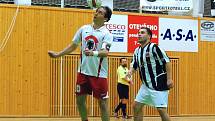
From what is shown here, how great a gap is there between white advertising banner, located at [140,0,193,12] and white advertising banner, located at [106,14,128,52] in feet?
4.37

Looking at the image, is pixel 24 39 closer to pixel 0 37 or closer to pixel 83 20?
pixel 0 37

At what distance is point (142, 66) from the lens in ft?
38.2

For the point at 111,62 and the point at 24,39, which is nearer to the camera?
the point at 24,39

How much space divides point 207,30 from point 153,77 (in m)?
14.0

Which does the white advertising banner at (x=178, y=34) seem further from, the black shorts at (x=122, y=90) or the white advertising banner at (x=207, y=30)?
the black shorts at (x=122, y=90)

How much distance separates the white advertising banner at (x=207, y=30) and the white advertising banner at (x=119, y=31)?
12.5ft

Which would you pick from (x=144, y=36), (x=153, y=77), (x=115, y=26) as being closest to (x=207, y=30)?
(x=115, y=26)

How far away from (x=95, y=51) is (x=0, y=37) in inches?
475

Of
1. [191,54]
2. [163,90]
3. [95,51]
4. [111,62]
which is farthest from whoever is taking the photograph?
[191,54]

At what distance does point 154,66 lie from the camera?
11508mm

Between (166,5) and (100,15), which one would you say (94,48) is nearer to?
(100,15)

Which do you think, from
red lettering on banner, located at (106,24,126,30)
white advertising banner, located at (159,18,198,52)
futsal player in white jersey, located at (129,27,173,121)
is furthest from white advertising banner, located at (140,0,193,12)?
futsal player in white jersey, located at (129,27,173,121)

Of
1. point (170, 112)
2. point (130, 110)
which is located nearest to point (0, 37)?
point (130, 110)

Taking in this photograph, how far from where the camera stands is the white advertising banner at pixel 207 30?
24.8m
